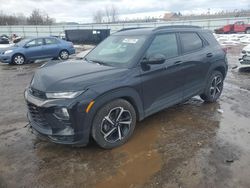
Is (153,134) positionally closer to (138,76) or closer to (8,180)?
(138,76)

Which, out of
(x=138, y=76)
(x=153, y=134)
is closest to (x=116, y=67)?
(x=138, y=76)

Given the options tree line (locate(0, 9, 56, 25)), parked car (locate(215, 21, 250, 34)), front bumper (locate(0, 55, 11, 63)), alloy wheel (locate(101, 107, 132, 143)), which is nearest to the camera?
alloy wheel (locate(101, 107, 132, 143))

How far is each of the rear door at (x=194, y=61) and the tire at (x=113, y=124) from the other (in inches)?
60.6

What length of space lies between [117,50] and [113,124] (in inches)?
56.4

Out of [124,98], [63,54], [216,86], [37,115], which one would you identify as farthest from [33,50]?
[124,98]

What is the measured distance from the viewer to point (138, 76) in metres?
3.77

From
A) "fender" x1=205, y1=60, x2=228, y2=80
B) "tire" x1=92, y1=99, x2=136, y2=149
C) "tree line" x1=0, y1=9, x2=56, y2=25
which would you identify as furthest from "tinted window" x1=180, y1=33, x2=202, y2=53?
"tree line" x1=0, y1=9, x2=56, y2=25

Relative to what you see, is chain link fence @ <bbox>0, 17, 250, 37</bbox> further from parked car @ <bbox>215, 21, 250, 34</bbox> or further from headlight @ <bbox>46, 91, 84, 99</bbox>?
headlight @ <bbox>46, 91, 84, 99</bbox>

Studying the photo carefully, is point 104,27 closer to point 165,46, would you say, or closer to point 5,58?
point 5,58

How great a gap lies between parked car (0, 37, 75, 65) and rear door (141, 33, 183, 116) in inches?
419

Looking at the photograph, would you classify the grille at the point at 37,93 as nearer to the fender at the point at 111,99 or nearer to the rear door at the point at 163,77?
the fender at the point at 111,99

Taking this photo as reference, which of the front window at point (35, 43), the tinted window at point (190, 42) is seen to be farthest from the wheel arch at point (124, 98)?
the front window at point (35, 43)

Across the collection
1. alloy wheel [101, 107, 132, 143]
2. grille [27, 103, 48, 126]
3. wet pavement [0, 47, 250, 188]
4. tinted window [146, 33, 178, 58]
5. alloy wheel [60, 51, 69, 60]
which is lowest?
wet pavement [0, 47, 250, 188]

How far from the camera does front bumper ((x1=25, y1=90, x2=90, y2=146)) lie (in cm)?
313
